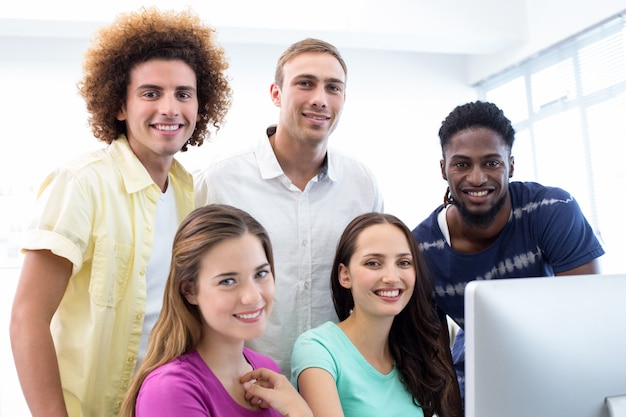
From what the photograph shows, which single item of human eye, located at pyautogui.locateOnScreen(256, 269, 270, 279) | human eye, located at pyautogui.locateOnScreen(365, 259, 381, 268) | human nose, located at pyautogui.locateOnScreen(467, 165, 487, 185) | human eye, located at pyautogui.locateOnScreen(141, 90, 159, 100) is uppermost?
human eye, located at pyautogui.locateOnScreen(141, 90, 159, 100)

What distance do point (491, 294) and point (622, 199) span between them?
15.7 ft

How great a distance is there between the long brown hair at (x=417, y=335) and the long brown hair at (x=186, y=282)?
419 mm

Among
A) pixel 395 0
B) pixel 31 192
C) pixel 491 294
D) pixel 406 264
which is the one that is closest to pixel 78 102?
pixel 31 192

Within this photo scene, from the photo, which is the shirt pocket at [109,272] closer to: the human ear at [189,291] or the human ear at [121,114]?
the human ear at [189,291]

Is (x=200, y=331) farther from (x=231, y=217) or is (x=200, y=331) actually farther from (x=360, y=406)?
(x=360, y=406)

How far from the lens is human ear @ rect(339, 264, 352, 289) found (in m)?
1.87

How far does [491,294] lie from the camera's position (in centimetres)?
95

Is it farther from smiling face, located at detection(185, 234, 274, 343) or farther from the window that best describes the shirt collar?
the window

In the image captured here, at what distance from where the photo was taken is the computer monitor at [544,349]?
0.94 metres

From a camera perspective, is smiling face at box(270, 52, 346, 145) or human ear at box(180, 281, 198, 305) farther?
smiling face at box(270, 52, 346, 145)

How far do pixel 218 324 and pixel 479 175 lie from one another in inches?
35.8

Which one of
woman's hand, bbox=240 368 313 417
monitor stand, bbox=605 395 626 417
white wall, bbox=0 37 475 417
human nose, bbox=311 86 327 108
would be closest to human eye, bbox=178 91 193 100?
human nose, bbox=311 86 327 108

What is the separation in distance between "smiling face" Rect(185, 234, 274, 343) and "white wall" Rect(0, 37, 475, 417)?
3.62 m

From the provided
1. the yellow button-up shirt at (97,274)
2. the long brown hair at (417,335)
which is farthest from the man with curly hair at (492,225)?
the yellow button-up shirt at (97,274)
